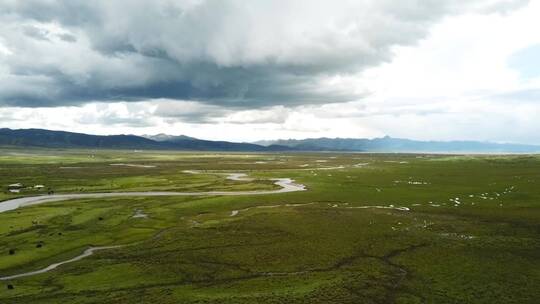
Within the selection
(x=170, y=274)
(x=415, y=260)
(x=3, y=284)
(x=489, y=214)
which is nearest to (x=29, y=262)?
(x=3, y=284)

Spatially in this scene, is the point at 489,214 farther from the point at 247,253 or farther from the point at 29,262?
the point at 29,262

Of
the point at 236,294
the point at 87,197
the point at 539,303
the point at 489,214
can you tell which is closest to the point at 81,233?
the point at 236,294

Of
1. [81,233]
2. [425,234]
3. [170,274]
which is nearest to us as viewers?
[170,274]

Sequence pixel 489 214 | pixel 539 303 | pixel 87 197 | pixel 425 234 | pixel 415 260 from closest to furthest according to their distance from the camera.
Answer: pixel 539 303 → pixel 415 260 → pixel 425 234 → pixel 489 214 → pixel 87 197

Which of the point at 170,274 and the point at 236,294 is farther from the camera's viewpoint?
the point at 170,274

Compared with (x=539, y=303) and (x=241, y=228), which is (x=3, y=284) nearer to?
(x=241, y=228)

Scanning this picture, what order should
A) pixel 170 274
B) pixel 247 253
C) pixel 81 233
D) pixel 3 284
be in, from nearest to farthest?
pixel 3 284
pixel 170 274
pixel 247 253
pixel 81 233

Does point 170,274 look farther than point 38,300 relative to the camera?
Yes
